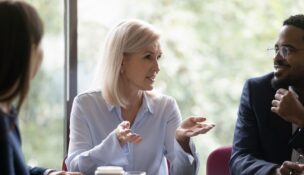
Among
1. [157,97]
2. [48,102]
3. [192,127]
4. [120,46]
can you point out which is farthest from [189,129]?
[48,102]

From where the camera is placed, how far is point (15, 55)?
1.37 meters

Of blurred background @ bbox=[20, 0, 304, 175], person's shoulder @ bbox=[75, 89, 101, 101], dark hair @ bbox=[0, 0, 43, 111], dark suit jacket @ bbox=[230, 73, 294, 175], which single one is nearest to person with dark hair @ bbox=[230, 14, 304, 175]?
dark suit jacket @ bbox=[230, 73, 294, 175]

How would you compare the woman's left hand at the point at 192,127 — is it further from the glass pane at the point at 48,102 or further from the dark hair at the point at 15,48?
the glass pane at the point at 48,102

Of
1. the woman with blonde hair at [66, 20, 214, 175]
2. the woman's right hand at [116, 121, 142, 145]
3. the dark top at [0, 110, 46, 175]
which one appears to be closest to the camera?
the dark top at [0, 110, 46, 175]

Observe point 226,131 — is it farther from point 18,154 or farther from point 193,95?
point 18,154

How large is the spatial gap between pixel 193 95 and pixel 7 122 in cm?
204

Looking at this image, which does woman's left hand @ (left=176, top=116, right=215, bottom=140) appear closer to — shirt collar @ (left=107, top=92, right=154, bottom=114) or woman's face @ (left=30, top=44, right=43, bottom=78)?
shirt collar @ (left=107, top=92, right=154, bottom=114)

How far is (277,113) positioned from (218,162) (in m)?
0.33

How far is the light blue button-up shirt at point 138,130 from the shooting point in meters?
2.12

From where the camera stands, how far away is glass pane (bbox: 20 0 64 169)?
2766 mm

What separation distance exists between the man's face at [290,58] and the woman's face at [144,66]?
0.50 metres

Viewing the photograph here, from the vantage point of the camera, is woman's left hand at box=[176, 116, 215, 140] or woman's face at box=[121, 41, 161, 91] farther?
woman's face at box=[121, 41, 161, 91]

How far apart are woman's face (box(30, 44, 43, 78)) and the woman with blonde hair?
2.26ft

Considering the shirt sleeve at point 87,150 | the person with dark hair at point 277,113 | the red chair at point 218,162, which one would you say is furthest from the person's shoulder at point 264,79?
the shirt sleeve at point 87,150
